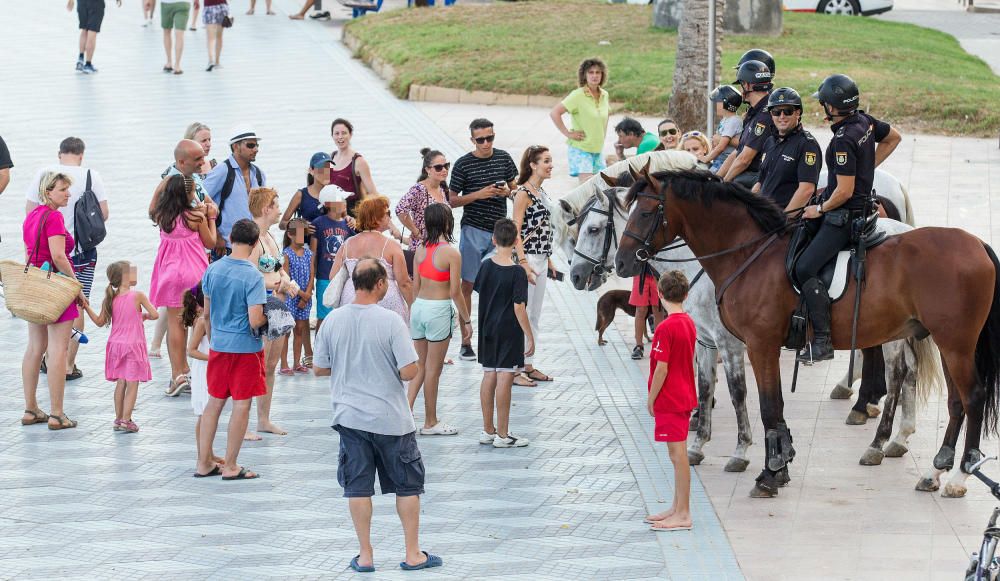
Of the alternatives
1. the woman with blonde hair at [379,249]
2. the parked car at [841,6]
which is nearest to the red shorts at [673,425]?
the woman with blonde hair at [379,249]

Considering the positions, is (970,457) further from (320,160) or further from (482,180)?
(320,160)

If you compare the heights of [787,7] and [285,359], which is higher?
[787,7]

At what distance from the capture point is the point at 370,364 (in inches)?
302

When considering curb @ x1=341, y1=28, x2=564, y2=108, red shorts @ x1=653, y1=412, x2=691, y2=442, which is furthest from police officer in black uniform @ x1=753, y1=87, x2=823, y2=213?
curb @ x1=341, y1=28, x2=564, y2=108

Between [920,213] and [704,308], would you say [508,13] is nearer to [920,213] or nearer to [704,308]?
[920,213]

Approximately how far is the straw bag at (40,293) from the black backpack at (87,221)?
1014 mm

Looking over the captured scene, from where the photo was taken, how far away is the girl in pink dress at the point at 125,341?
1017cm

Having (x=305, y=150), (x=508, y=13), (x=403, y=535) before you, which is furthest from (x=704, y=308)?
(x=508, y=13)

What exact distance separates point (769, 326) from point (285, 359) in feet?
15.3

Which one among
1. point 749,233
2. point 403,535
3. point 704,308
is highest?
point 749,233

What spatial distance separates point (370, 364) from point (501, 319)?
2327 mm

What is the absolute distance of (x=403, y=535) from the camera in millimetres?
8516

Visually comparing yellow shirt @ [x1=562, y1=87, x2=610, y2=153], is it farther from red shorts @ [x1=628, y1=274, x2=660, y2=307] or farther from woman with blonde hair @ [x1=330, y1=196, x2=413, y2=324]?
woman with blonde hair @ [x1=330, y1=196, x2=413, y2=324]

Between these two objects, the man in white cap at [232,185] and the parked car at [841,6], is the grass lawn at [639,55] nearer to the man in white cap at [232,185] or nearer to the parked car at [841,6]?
the parked car at [841,6]
